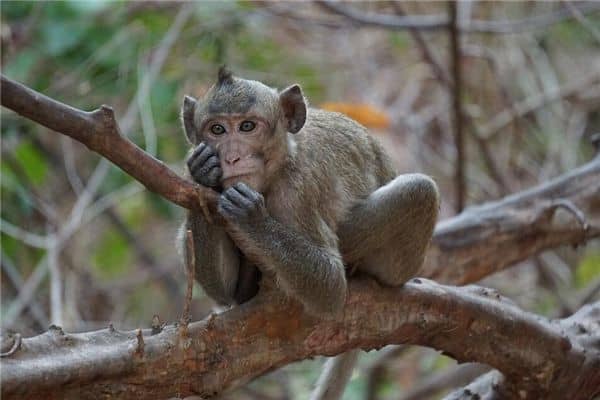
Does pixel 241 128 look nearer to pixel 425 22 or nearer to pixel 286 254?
pixel 286 254


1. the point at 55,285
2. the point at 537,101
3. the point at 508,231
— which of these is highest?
the point at 537,101

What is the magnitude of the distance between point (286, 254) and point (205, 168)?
Answer: 20.8 inches

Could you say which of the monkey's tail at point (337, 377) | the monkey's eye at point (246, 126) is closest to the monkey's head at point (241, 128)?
the monkey's eye at point (246, 126)

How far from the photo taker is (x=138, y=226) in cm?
1068

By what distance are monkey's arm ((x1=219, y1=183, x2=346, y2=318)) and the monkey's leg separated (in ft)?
1.22

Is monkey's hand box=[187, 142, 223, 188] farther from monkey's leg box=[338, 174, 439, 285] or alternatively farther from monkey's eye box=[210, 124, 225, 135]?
monkey's leg box=[338, 174, 439, 285]

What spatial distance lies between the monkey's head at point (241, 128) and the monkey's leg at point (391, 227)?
0.59 metres

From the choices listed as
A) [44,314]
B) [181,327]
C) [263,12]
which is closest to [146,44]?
[263,12]

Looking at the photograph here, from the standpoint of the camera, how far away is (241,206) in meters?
3.77

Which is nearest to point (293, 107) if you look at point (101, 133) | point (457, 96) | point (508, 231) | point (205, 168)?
point (205, 168)

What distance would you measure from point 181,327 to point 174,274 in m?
6.63

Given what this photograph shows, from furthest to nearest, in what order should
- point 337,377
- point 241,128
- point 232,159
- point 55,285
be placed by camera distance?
1. point 55,285
2. point 337,377
3. point 241,128
4. point 232,159

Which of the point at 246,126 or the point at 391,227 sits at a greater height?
the point at 246,126

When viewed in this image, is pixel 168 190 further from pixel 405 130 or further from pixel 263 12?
pixel 405 130
